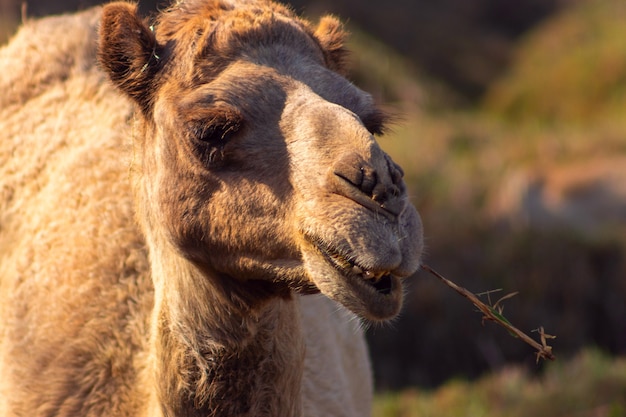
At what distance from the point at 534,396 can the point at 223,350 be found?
14.2 feet

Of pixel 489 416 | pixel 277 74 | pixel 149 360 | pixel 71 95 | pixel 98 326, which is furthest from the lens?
pixel 489 416

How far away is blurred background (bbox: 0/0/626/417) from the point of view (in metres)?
7.80

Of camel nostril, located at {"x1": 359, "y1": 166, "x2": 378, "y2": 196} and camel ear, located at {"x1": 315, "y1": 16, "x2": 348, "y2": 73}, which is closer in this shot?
camel nostril, located at {"x1": 359, "y1": 166, "x2": 378, "y2": 196}

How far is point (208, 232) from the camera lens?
3.31 metres

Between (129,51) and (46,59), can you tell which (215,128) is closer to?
(129,51)

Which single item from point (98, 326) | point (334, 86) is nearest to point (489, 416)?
point (98, 326)

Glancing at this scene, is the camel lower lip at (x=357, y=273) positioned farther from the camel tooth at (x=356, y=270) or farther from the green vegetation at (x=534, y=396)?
the green vegetation at (x=534, y=396)

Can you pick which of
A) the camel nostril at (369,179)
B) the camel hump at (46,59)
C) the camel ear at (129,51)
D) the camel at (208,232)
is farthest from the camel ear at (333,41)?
the camel hump at (46,59)

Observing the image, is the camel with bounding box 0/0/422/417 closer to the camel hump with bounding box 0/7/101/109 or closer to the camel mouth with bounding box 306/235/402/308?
the camel mouth with bounding box 306/235/402/308

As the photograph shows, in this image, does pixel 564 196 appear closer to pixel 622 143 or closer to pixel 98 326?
pixel 622 143

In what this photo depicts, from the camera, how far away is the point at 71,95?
199 inches

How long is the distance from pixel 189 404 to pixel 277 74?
3.95ft

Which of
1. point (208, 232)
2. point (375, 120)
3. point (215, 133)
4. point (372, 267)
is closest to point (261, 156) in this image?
point (215, 133)

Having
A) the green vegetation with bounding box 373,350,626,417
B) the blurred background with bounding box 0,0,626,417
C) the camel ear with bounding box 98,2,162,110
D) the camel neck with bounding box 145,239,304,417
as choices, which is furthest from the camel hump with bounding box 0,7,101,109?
the green vegetation with bounding box 373,350,626,417
